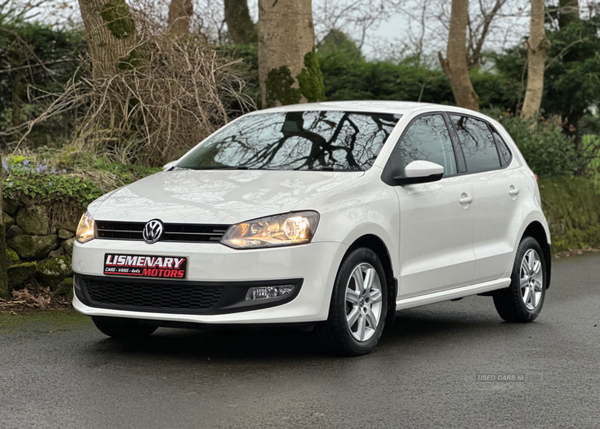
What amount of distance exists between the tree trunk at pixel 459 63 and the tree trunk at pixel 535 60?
139cm

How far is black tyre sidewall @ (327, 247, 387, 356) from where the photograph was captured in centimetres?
614

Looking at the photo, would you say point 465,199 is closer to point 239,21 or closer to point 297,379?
point 297,379

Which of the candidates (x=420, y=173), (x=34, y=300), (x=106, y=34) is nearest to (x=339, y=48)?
(x=106, y=34)

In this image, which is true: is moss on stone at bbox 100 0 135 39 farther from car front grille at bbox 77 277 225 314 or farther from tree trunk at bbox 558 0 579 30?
tree trunk at bbox 558 0 579 30

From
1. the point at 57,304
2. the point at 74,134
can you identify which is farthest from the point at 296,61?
the point at 57,304

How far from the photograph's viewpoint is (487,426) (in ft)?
15.9

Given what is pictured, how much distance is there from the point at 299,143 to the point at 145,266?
5.61 ft

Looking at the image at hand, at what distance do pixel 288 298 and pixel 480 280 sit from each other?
7.74 feet

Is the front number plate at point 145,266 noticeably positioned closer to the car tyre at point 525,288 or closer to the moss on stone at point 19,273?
the moss on stone at point 19,273

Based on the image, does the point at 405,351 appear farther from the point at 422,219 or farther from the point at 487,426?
the point at 487,426

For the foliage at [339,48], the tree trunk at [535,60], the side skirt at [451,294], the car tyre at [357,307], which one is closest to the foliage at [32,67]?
the foliage at [339,48]

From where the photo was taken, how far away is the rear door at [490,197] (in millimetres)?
7723

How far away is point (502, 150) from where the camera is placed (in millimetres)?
8508

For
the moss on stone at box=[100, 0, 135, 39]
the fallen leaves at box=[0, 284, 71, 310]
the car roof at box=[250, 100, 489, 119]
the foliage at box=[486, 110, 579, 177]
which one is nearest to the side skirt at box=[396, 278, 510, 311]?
the car roof at box=[250, 100, 489, 119]
